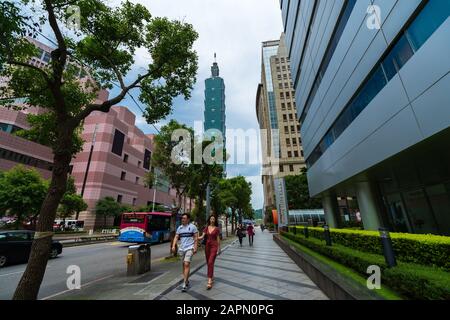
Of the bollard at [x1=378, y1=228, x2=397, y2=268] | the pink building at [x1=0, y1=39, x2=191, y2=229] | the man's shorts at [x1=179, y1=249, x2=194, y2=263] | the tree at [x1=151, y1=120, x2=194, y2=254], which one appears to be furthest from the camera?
the pink building at [x1=0, y1=39, x2=191, y2=229]

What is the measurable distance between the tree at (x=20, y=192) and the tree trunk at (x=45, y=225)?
23317 mm

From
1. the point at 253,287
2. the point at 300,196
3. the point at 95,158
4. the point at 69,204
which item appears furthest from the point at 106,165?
the point at 253,287

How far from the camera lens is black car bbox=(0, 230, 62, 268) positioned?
32.5 ft

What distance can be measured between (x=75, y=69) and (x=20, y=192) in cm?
2188

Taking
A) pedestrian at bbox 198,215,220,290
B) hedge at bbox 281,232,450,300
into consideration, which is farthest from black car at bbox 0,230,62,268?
hedge at bbox 281,232,450,300

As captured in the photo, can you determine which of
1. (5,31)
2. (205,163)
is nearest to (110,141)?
(205,163)

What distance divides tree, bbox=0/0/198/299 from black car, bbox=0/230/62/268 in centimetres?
638

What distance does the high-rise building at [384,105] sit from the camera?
19.7ft

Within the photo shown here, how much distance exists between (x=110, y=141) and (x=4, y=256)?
3888cm
